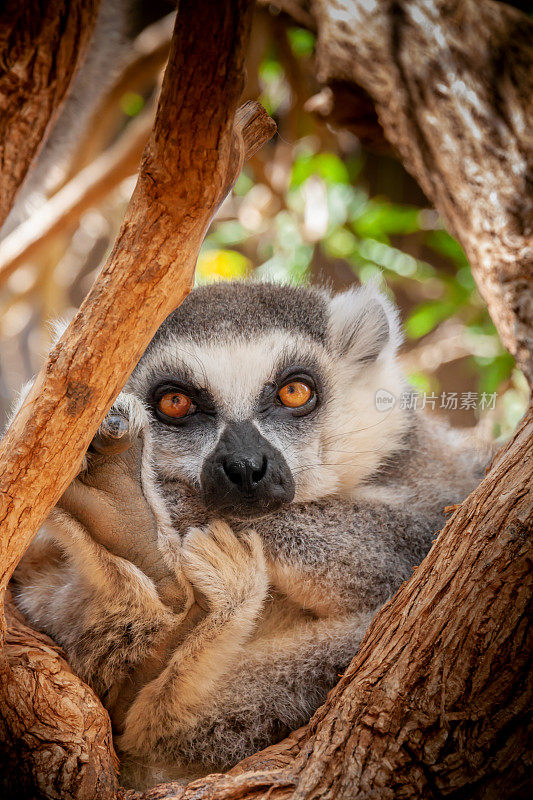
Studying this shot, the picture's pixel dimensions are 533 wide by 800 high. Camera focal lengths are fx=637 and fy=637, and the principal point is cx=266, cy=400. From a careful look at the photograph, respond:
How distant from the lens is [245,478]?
182 cm

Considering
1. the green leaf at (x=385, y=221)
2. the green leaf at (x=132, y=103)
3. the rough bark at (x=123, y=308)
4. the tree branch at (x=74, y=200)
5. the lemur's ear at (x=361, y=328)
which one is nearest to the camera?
the rough bark at (x=123, y=308)

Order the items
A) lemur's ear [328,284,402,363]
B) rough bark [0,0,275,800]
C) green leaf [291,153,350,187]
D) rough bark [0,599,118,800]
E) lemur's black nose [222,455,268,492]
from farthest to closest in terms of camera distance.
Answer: green leaf [291,153,350,187]
lemur's ear [328,284,402,363]
lemur's black nose [222,455,268,492]
rough bark [0,599,118,800]
rough bark [0,0,275,800]

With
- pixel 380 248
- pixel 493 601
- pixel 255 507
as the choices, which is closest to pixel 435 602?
pixel 493 601

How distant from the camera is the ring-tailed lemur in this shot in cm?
163

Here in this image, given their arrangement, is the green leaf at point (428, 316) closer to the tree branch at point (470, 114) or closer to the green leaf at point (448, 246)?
the green leaf at point (448, 246)

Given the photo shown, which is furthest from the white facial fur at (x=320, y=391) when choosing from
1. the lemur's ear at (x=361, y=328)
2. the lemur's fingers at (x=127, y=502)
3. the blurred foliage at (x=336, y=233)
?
the blurred foliage at (x=336, y=233)

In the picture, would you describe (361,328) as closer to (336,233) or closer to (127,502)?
(127,502)

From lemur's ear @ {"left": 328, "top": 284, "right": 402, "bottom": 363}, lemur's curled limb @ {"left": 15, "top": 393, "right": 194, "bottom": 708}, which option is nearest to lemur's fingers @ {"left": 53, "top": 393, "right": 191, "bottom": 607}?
lemur's curled limb @ {"left": 15, "top": 393, "right": 194, "bottom": 708}

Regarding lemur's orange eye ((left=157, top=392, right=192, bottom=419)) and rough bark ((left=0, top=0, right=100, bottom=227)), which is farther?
lemur's orange eye ((left=157, top=392, right=192, bottom=419))

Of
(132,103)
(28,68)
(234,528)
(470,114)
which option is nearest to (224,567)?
(234,528)

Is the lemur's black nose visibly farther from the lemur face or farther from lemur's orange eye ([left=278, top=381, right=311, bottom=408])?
lemur's orange eye ([left=278, top=381, right=311, bottom=408])

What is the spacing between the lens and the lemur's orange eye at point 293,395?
7.36 ft

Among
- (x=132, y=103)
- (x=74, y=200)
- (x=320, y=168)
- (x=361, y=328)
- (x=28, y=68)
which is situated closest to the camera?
(x=28, y=68)

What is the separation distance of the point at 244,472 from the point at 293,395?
20.0 inches
